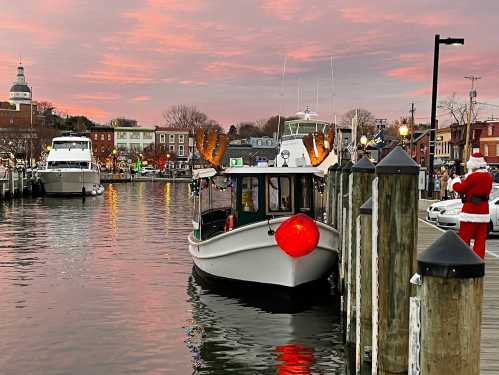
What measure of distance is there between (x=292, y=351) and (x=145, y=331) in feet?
10.8

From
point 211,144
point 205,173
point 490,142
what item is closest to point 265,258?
point 211,144

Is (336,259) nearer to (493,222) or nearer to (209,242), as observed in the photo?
(209,242)

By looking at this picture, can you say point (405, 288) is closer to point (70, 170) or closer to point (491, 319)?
point (491, 319)

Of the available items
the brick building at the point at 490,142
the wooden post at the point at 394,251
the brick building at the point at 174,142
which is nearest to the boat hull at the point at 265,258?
the wooden post at the point at 394,251

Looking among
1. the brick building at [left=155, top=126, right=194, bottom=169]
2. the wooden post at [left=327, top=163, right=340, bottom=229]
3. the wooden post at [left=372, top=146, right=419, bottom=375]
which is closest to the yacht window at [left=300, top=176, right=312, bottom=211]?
the wooden post at [left=327, top=163, right=340, bottom=229]

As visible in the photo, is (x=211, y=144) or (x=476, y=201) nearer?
(x=476, y=201)

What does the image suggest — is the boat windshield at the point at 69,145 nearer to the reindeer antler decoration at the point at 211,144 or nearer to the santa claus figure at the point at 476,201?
the reindeer antler decoration at the point at 211,144

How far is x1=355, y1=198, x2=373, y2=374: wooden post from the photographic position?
9.16 meters

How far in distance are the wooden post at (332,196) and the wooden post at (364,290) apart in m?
9.67

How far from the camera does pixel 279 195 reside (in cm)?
1772

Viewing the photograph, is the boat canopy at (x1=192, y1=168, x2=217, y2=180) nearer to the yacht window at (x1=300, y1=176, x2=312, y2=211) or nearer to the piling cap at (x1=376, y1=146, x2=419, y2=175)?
the yacht window at (x1=300, y1=176, x2=312, y2=211)

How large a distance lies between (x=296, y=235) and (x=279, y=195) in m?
2.37

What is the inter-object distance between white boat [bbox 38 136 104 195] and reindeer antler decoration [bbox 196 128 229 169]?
48227mm

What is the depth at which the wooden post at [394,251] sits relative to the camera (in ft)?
22.7
